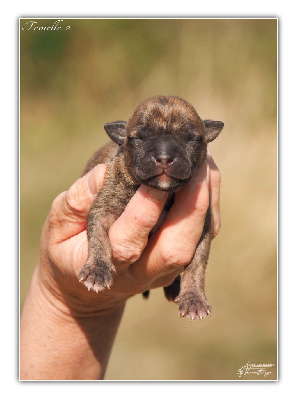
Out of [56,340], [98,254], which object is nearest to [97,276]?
[98,254]

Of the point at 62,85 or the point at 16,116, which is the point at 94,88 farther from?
the point at 16,116

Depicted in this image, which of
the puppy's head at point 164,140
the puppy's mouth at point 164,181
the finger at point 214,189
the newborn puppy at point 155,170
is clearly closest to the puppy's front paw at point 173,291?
the finger at point 214,189

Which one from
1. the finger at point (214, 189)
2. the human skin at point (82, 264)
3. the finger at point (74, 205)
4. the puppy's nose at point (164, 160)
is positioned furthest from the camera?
the finger at point (74, 205)

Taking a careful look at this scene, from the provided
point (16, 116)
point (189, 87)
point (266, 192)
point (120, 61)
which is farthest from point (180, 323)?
point (16, 116)

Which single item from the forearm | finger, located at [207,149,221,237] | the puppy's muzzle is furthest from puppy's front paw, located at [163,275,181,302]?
the puppy's muzzle

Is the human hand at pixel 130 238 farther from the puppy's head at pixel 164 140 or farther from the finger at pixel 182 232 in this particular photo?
the puppy's head at pixel 164 140

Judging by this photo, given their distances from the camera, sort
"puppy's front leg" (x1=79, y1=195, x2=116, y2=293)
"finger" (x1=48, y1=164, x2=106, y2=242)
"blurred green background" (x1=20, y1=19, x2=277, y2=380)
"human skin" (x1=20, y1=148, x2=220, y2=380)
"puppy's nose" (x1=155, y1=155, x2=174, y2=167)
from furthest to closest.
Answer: "blurred green background" (x1=20, y1=19, x2=277, y2=380), "finger" (x1=48, y1=164, x2=106, y2=242), "human skin" (x1=20, y1=148, x2=220, y2=380), "puppy's front leg" (x1=79, y1=195, x2=116, y2=293), "puppy's nose" (x1=155, y1=155, x2=174, y2=167)

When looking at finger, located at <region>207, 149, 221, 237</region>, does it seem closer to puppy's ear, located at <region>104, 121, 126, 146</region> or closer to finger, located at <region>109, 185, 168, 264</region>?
finger, located at <region>109, 185, 168, 264</region>
